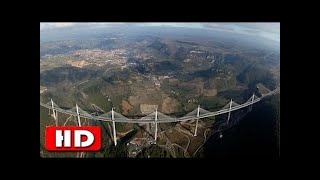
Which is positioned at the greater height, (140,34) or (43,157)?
(140,34)

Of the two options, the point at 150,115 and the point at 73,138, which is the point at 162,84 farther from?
the point at 73,138

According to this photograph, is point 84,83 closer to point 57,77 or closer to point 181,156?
point 57,77

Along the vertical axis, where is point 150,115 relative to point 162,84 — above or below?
below

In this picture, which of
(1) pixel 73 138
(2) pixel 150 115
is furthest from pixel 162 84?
(1) pixel 73 138

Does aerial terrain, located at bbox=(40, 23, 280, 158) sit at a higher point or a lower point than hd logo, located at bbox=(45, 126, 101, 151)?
higher
